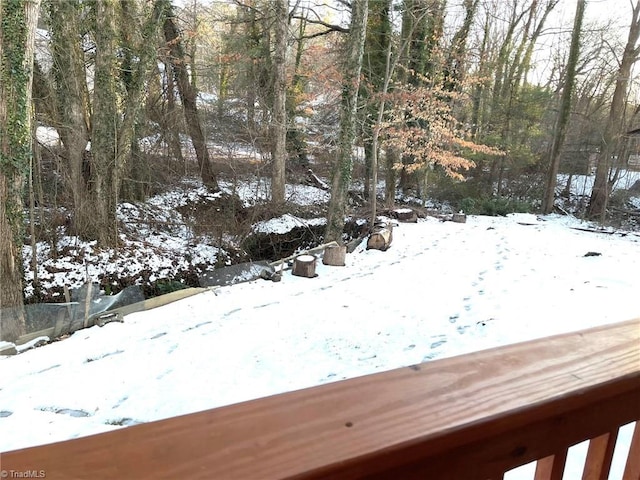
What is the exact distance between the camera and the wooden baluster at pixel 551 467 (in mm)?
651

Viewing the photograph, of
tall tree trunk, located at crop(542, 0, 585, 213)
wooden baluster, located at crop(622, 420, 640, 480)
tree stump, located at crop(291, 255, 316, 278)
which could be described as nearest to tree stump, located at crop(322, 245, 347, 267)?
tree stump, located at crop(291, 255, 316, 278)

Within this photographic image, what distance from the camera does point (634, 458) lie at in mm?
792

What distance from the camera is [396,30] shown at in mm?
12148

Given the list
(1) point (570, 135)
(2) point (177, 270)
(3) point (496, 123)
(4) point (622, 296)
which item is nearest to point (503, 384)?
(4) point (622, 296)

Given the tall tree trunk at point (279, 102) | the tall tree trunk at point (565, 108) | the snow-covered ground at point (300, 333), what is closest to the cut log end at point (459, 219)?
the snow-covered ground at point (300, 333)

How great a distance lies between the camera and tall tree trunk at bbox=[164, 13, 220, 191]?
11547mm

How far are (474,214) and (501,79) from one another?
5.65m

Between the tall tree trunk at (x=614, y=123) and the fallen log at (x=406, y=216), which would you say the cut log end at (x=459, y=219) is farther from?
the tall tree trunk at (x=614, y=123)

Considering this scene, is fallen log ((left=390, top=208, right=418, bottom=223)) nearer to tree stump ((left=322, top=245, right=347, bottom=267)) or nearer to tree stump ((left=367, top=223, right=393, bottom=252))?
tree stump ((left=367, top=223, right=393, bottom=252))

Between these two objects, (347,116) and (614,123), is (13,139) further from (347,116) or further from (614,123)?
(614,123)

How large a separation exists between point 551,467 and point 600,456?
135 mm

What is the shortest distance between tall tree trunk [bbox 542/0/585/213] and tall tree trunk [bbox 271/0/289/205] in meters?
8.64

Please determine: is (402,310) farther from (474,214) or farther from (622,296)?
(474,214)

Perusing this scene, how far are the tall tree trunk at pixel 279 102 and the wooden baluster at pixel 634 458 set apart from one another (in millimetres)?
10995
